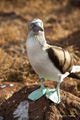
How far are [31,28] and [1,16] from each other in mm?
4516

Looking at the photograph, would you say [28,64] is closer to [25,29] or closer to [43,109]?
[43,109]

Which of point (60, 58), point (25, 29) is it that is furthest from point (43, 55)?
point (25, 29)

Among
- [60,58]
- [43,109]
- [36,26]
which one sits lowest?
[43,109]

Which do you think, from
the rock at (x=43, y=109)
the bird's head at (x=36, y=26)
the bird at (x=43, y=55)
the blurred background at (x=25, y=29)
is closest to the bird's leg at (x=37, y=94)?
the rock at (x=43, y=109)

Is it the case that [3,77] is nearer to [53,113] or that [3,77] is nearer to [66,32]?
[53,113]

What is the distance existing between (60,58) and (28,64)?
1.29 m

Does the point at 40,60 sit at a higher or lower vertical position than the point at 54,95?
higher

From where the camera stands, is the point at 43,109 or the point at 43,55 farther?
the point at 43,109

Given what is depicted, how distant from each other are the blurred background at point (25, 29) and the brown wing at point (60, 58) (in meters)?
0.80

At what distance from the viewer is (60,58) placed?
1624 mm

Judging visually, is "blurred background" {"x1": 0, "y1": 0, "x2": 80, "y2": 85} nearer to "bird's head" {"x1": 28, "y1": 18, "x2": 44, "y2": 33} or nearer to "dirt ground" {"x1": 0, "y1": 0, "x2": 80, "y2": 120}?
"dirt ground" {"x1": 0, "y1": 0, "x2": 80, "y2": 120}

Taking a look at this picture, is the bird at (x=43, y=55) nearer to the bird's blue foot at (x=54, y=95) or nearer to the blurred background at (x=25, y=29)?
the bird's blue foot at (x=54, y=95)

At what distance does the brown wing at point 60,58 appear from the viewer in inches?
62.1

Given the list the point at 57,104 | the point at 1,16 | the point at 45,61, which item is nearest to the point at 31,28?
the point at 45,61
